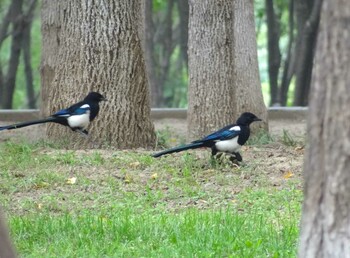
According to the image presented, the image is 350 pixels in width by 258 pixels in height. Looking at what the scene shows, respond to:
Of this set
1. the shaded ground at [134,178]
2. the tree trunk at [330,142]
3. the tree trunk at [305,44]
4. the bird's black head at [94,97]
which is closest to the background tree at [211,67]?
the shaded ground at [134,178]

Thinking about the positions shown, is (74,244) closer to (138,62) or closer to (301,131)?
(138,62)

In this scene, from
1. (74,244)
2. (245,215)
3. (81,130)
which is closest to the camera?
(74,244)

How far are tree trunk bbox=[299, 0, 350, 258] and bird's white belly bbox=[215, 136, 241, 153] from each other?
6404mm

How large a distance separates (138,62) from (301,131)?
5.82 metres

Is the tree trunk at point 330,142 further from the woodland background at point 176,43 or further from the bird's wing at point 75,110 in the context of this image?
the woodland background at point 176,43

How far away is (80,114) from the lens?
1298cm

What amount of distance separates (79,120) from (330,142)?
7.96 metres

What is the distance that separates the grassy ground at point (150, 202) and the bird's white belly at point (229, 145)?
0.19 meters

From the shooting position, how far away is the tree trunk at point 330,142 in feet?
17.3

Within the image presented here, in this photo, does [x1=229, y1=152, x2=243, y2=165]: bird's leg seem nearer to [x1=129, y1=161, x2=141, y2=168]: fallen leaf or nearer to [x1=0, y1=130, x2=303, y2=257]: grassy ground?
[x1=0, y1=130, x2=303, y2=257]: grassy ground

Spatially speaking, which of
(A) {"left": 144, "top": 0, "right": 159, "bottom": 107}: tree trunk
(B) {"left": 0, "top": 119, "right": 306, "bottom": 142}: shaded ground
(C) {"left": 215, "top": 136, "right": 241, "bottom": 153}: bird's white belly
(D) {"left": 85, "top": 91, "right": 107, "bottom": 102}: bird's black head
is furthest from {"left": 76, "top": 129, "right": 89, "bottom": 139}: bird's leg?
(A) {"left": 144, "top": 0, "right": 159, "bottom": 107}: tree trunk

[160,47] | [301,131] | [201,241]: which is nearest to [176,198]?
[201,241]

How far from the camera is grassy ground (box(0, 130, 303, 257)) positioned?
8.07 metres

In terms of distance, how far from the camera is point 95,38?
1376 centimetres
